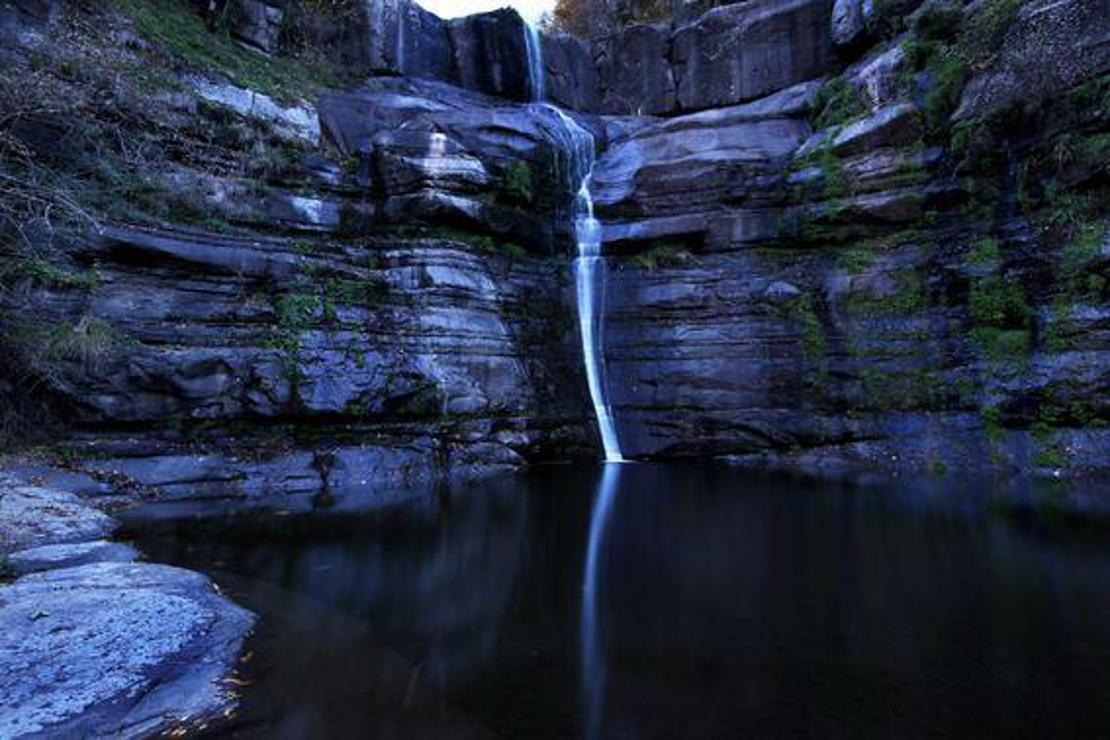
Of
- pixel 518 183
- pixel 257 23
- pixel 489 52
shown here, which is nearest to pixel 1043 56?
pixel 518 183

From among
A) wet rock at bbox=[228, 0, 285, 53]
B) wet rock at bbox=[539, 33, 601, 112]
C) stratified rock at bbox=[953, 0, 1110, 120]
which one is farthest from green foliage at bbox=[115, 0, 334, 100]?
stratified rock at bbox=[953, 0, 1110, 120]

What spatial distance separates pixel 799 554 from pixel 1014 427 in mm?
7987

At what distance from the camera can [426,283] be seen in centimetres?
1418

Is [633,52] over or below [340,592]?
over

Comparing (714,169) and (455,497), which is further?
(714,169)

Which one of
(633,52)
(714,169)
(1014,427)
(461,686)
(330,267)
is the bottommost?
(461,686)

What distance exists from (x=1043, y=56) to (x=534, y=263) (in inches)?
450

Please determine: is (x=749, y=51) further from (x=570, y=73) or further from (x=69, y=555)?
(x=69, y=555)

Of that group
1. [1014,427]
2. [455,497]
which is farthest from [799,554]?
[1014,427]

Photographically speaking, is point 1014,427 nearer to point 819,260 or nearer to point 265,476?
point 819,260

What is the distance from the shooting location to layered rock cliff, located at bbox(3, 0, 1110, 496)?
36.1ft

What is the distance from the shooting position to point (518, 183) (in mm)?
16312

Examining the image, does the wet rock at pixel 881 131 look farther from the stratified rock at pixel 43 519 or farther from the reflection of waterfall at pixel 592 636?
the stratified rock at pixel 43 519

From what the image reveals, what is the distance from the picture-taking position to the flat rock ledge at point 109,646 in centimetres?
320
